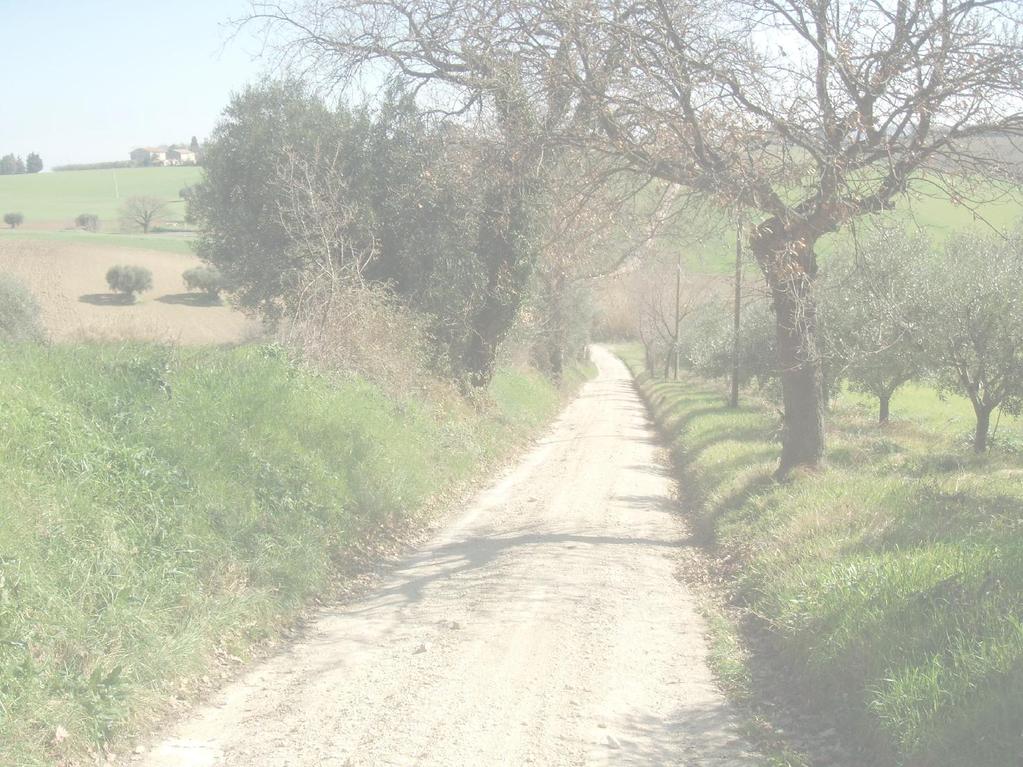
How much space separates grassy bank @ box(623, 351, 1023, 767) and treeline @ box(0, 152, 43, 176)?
8970 cm

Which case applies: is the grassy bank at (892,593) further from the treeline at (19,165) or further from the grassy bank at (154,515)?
the treeline at (19,165)

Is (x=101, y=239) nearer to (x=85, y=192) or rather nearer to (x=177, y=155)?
(x=85, y=192)

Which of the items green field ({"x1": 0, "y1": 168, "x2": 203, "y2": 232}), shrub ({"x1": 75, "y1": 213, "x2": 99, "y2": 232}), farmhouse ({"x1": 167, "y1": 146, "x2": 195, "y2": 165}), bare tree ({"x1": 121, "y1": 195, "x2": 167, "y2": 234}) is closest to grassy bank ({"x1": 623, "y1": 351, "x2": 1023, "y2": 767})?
green field ({"x1": 0, "y1": 168, "x2": 203, "y2": 232})

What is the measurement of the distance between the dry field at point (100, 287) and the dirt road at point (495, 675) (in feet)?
55.4

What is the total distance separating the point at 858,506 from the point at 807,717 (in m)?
4.07

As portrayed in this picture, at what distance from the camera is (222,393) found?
400 inches

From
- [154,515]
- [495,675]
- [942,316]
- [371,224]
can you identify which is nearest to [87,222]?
[371,224]

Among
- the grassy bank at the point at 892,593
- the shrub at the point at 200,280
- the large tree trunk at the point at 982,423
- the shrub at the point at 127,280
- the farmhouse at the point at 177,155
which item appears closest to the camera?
the grassy bank at the point at 892,593

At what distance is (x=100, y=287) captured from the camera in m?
32.0

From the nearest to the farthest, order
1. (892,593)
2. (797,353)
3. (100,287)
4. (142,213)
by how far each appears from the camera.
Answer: (892,593)
(797,353)
(100,287)
(142,213)

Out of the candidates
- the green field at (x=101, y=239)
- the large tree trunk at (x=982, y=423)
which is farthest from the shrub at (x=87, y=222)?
the large tree trunk at (x=982, y=423)

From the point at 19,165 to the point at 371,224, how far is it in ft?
273

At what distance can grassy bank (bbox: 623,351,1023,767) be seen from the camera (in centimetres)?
457

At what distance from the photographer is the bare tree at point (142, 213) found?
5188 centimetres
